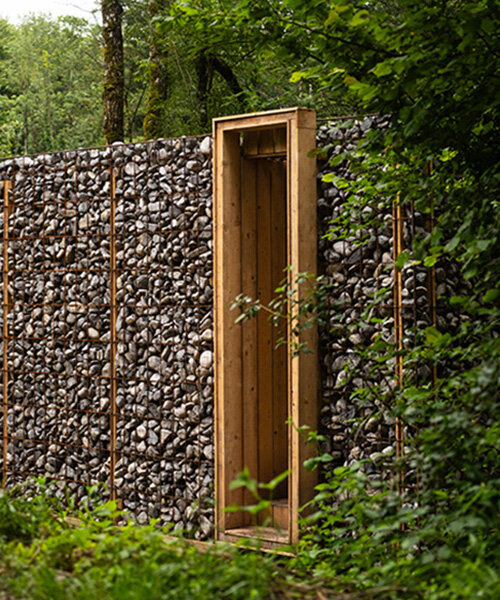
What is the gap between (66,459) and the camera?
6148mm

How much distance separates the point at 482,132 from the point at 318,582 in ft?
7.16

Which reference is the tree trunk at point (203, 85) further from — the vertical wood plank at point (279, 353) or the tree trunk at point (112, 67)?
the vertical wood plank at point (279, 353)

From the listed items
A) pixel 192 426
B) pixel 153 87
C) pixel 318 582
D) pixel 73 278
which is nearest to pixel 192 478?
pixel 192 426

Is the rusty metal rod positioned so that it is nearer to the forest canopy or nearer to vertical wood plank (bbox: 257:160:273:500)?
vertical wood plank (bbox: 257:160:273:500)

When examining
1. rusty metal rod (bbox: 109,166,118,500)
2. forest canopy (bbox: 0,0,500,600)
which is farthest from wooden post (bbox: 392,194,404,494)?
rusty metal rod (bbox: 109,166,118,500)

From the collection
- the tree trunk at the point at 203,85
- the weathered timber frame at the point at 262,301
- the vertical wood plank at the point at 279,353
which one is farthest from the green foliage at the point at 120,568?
the tree trunk at the point at 203,85

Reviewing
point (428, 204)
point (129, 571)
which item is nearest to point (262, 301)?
point (428, 204)

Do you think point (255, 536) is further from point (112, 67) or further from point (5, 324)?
point (112, 67)

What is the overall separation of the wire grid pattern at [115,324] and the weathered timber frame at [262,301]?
0.15 metres

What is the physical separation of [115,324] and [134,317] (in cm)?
19

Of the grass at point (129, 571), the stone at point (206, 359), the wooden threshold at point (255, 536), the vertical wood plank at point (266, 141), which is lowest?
the wooden threshold at point (255, 536)

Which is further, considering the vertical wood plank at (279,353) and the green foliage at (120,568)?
the vertical wood plank at (279,353)

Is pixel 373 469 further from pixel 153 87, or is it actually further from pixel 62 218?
pixel 153 87

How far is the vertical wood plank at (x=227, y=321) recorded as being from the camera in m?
5.27
